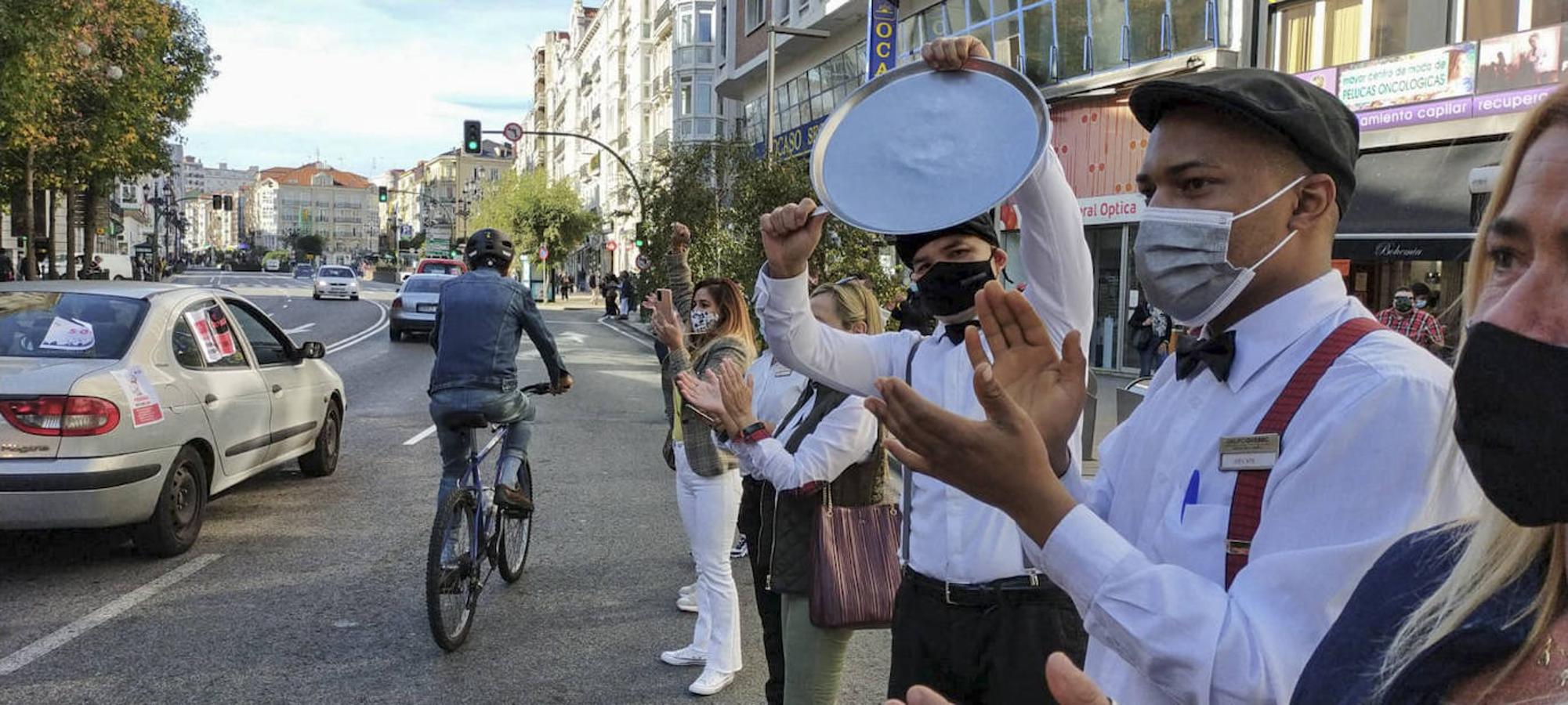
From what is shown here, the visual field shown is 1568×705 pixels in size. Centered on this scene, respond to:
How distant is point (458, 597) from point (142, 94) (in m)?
26.7

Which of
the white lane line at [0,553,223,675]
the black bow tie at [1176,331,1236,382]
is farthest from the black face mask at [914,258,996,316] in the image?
the white lane line at [0,553,223,675]

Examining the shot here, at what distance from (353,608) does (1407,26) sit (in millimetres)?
15093

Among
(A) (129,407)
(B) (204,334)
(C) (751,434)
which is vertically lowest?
(A) (129,407)

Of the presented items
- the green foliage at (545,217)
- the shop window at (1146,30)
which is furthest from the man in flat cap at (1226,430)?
the green foliage at (545,217)

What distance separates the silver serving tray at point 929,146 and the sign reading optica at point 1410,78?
575 inches

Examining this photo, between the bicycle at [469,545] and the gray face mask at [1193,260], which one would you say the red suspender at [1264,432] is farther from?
the bicycle at [469,545]

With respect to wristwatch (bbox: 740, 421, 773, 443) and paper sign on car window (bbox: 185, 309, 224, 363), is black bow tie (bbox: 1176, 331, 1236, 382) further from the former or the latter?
paper sign on car window (bbox: 185, 309, 224, 363)

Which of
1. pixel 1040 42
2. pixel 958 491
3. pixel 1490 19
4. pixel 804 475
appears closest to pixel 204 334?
pixel 804 475

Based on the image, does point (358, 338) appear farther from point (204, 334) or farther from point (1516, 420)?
point (1516, 420)

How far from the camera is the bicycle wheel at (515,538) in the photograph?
590 centimetres

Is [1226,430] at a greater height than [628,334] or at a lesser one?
greater

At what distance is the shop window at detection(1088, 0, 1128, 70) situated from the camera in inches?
755

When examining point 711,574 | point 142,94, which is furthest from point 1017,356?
point 142,94

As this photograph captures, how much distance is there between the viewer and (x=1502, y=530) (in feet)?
3.05
